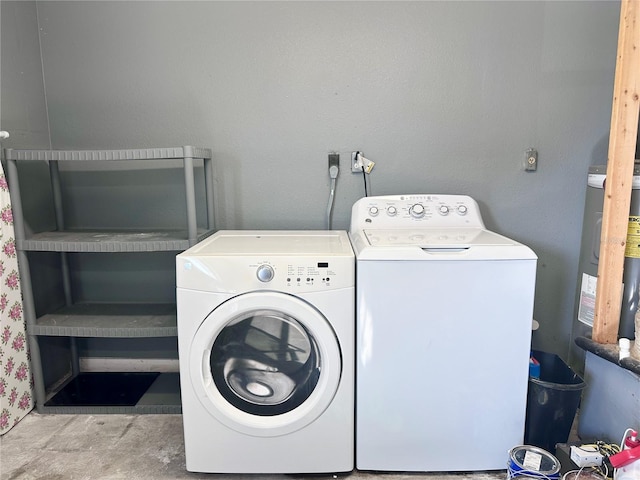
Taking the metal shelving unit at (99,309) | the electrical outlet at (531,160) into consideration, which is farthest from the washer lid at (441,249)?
the metal shelving unit at (99,309)

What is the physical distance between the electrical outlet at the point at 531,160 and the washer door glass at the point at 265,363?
1.38 meters

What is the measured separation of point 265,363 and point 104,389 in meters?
1.11

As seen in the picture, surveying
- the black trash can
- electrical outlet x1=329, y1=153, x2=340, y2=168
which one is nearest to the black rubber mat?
electrical outlet x1=329, y1=153, x2=340, y2=168

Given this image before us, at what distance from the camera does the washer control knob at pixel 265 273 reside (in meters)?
1.49

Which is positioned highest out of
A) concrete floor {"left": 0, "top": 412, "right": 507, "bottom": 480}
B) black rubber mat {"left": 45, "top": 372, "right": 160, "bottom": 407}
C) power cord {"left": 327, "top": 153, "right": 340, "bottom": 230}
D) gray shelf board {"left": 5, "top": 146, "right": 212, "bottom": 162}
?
gray shelf board {"left": 5, "top": 146, "right": 212, "bottom": 162}

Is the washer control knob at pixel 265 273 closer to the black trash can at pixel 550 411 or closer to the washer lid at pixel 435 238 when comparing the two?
the washer lid at pixel 435 238

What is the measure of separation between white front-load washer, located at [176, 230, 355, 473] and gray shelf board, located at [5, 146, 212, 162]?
0.43 metres

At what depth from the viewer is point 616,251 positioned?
5.43ft

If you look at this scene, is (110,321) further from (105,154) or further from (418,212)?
(418,212)

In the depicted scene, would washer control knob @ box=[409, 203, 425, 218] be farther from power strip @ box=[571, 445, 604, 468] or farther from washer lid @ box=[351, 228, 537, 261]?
power strip @ box=[571, 445, 604, 468]

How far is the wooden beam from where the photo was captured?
5.19 feet

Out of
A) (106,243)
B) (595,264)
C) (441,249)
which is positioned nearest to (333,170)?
(441,249)

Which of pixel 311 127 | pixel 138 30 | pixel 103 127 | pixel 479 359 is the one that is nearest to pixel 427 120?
pixel 311 127

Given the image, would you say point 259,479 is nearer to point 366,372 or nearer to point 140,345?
point 366,372
